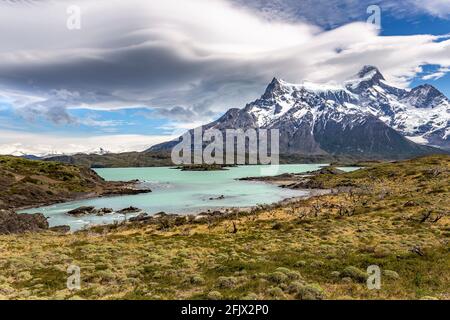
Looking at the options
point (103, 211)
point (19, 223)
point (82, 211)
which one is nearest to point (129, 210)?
point (103, 211)

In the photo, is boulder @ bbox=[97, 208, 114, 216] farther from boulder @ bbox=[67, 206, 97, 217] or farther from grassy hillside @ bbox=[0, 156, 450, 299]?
grassy hillside @ bbox=[0, 156, 450, 299]

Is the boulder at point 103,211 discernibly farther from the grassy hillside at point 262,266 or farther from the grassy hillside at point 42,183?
the grassy hillside at point 262,266

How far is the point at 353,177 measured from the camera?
179500 mm

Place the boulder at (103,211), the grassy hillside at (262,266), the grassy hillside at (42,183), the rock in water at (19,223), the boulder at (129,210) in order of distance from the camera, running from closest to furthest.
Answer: the grassy hillside at (262,266), the rock in water at (19,223), the boulder at (103,211), the boulder at (129,210), the grassy hillside at (42,183)

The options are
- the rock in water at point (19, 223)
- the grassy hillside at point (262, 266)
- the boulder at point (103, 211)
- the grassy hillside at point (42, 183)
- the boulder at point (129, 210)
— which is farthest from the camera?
the grassy hillside at point (42, 183)

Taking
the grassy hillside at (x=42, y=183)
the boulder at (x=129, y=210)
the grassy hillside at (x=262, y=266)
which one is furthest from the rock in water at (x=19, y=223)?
the grassy hillside at (x=42, y=183)

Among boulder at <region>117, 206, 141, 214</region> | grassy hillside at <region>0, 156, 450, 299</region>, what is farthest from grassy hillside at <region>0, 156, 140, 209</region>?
grassy hillside at <region>0, 156, 450, 299</region>

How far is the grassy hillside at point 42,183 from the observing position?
12312 cm

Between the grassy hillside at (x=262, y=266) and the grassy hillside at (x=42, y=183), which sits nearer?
the grassy hillside at (x=262, y=266)

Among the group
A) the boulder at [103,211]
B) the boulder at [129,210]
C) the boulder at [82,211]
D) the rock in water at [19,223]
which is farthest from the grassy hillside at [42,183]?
the rock in water at [19,223]

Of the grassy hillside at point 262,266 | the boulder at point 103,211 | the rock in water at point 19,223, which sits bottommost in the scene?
the boulder at point 103,211

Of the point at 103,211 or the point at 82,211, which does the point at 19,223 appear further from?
the point at 103,211

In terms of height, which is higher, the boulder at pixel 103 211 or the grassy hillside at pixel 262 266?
the grassy hillside at pixel 262 266
